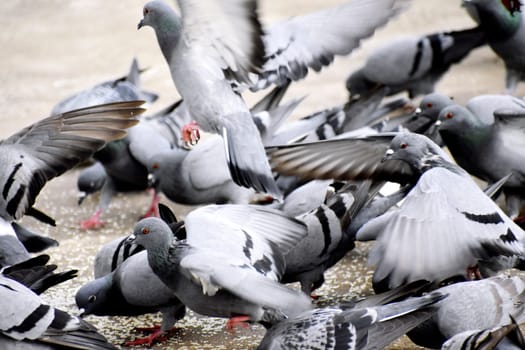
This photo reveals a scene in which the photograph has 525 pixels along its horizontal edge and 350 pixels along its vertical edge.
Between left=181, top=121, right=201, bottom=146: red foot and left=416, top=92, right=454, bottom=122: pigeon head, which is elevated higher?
left=181, top=121, right=201, bottom=146: red foot

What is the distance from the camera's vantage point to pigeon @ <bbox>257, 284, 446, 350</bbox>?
4324 mm

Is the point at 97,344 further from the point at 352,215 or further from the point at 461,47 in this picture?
the point at 461,47

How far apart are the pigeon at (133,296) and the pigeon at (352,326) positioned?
0.85 meters

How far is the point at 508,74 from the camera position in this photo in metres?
8.68

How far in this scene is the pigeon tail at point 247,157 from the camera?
538cm

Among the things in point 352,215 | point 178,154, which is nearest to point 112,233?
point 178,154

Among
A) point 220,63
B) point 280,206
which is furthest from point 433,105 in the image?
point 220,63

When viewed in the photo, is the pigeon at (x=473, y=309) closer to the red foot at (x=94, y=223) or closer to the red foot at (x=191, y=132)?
the red foot at (x=191, y=132)

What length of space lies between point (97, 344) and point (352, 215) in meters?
1.69

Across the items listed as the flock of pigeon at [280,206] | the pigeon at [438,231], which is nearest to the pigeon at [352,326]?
the flock of pigeon at [280,206]

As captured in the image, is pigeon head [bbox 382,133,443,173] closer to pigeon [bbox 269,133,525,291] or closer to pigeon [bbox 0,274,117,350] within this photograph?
pigeon [bbox 269,133,525,291]

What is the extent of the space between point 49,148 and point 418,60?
4260mm

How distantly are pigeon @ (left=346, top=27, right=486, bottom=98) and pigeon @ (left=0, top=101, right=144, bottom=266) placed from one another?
3.81m

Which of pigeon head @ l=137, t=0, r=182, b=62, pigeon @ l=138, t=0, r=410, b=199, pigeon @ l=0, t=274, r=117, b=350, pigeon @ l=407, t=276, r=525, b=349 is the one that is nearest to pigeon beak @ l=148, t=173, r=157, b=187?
pigeon @ l=138, t=0, r=410, b=199
